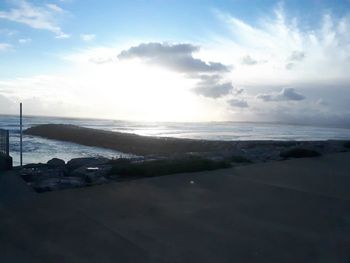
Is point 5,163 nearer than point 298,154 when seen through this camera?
Yes

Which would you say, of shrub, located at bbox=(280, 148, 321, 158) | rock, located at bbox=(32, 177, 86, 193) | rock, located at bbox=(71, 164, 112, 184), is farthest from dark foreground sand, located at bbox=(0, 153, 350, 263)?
shrub, located at bbox=(280, 148, 321, 158)

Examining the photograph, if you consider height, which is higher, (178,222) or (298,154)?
(298,154)

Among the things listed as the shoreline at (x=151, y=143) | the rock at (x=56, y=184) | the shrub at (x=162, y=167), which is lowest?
the shoreline at (x=151, y=143)

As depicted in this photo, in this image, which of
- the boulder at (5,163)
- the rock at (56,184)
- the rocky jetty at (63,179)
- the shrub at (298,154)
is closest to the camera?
the rock at (56,184)

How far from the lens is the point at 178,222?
4.92 m

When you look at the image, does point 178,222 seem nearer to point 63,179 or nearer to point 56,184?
point 56,184

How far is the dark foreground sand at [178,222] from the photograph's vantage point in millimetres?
3865

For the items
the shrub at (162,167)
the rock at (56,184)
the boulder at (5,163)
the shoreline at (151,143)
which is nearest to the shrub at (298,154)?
the shrub at (162,167)

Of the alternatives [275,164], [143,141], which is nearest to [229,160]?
[275,164]

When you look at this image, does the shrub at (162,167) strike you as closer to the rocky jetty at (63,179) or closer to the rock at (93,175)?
the rock at (93,175)

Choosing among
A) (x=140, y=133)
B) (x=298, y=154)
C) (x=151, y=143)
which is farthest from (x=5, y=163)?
(x=140, y=133)

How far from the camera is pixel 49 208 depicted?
537 cm

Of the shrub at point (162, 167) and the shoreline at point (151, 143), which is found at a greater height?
the shrub at point (162, 167)

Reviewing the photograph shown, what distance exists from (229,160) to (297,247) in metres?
7.09
